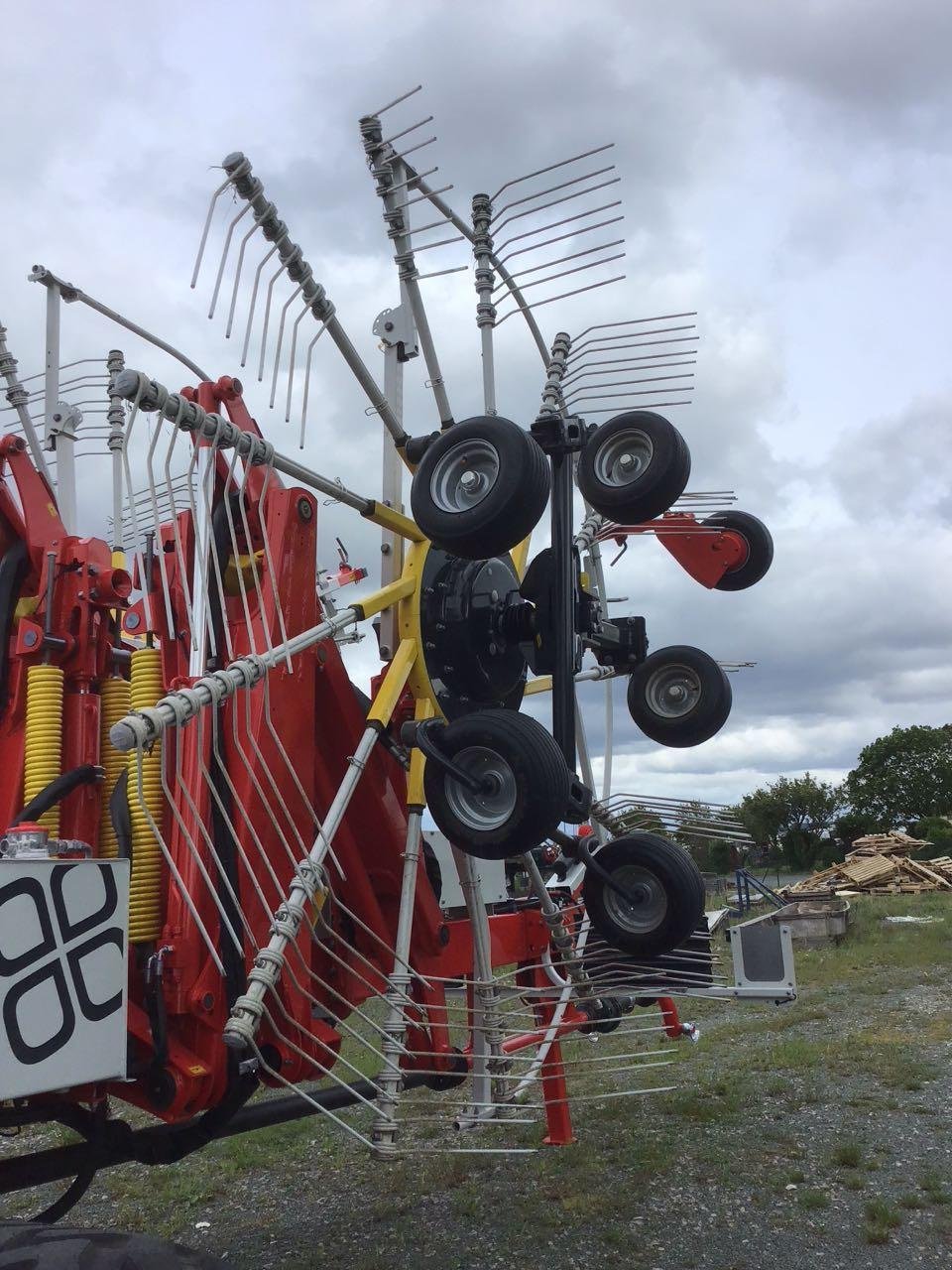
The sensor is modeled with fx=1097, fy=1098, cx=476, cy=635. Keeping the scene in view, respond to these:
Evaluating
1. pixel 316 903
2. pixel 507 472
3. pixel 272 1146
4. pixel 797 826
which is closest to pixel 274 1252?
pixel 272 1146

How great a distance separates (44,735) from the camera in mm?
Answer: 3229

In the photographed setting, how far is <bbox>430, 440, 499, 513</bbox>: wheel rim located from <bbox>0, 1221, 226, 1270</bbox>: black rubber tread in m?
2.07

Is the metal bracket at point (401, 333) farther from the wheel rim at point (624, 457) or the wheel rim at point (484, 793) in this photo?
the wheel rim at point (484, 793)

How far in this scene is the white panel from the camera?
2539 millimetres

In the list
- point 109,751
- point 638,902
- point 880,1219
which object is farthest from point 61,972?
point 880,1219

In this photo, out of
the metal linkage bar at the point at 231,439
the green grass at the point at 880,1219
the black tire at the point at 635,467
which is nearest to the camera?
the metal linkage bar at the point at 231,439

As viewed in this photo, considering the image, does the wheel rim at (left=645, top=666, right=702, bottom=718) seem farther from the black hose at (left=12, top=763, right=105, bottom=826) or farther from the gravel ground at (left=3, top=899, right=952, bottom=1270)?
the black hose at (left=12, top=763, right=105, bottom=826)

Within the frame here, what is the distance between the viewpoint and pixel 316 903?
3.37 meters

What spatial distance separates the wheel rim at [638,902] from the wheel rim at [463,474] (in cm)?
148

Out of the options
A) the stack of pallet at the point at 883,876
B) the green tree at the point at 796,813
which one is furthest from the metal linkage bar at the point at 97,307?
the green tree at the point at 796,813

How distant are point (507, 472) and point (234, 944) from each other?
1.59 m

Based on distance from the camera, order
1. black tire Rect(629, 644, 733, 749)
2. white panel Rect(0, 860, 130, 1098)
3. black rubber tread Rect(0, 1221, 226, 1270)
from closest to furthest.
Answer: black rubber tread Rect(0, 1221, 226, 1270)
white panel Rect(0, 860, 130, 1098)
black tire Rect(629, 644, 733, 749)

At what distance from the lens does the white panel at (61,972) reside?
2539 millimetres

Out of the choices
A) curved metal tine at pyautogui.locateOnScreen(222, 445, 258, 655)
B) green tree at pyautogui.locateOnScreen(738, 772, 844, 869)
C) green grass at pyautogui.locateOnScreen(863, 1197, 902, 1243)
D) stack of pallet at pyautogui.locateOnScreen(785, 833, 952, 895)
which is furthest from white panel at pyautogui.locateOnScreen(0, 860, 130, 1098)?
green tree at pyautogui.locateOnScreen(738, 772, 844, 869)
